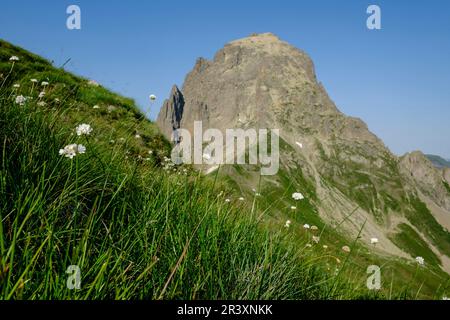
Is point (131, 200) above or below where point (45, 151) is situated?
below

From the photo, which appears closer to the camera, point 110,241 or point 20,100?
point 110,241

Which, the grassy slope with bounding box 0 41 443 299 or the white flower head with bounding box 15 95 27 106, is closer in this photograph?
the grassy slope with bounding box 0 41 443 299

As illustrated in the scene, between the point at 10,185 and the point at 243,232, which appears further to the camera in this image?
the point at 243,232

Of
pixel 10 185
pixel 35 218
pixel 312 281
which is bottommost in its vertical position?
pixel 312 281

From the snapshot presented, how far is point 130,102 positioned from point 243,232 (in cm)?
1474

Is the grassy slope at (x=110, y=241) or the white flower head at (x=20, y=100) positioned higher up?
the white flower head at (x=20, y=100)

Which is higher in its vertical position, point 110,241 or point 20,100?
point 20,100

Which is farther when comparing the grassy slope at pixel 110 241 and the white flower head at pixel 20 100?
the white flower head at pixel 20 100

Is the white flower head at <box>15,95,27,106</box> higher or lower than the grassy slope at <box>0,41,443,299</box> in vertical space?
higher
